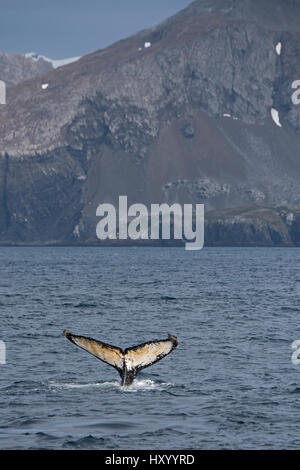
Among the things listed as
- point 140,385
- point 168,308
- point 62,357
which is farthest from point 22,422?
point 168,308

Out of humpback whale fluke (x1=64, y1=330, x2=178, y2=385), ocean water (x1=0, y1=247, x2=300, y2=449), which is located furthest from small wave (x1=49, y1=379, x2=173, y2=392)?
humpback whale fluke (x1=64, y1=330, x2=178, y2=385)

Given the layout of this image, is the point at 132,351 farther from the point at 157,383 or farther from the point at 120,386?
the point at 157,383

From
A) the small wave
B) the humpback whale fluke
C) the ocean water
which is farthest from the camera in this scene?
the small wave

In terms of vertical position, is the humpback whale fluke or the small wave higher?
the humpback whale fluke

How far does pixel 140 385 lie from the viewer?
3697 centimetres

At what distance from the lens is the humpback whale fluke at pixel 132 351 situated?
3106 centimetres

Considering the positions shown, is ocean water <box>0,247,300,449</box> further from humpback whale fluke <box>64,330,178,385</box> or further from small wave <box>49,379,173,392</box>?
humpback whale fluke <box>64,330,178,385</box>

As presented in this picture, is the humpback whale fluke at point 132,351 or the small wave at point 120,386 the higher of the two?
the humpback whale fluke at point 132,351

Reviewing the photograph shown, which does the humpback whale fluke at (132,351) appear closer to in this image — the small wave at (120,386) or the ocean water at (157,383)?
the ocean water at (157,383)

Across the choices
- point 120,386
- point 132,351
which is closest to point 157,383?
point 120,386

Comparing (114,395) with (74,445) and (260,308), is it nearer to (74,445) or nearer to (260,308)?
(74,445)

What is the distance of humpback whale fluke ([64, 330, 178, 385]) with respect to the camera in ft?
102

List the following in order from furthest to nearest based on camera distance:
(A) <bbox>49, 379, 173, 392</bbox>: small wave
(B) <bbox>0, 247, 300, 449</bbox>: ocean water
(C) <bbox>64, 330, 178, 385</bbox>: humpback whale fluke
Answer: (A) <bbox>49, 379, 173, 392</bbox>: small wave, (C) <bbox>64, 330, 178, 385</bbox>: humpback whale fluke, (B) <bbox>0, 247, 300, 449</bbox>: ocean water

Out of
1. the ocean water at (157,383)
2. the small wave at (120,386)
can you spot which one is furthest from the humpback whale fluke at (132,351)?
the small wave at (120,386)
